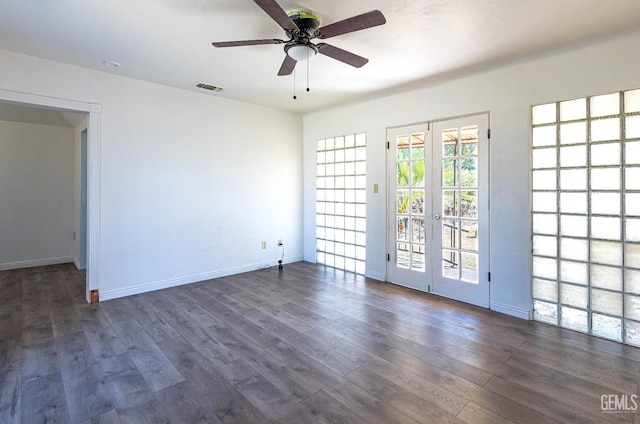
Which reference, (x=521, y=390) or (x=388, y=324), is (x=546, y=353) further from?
(x=388, y=324)

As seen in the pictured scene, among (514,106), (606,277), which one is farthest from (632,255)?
(514,106)

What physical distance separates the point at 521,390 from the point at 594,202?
1.92 meters

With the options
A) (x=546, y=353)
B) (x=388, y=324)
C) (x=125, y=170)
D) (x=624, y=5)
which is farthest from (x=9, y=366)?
(x=624, y=5)

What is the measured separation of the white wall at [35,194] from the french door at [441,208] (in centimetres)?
590

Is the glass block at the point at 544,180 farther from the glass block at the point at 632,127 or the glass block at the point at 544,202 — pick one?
the glass block at the point at 632,127

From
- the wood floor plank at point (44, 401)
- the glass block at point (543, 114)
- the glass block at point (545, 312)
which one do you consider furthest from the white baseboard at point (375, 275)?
the wood floor plank at point (44, 401)

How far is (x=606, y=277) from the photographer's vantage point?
2812 millimetres

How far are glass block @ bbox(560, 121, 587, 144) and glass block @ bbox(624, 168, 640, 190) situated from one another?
430 mm

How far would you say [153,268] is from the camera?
Answer: 4.18 m

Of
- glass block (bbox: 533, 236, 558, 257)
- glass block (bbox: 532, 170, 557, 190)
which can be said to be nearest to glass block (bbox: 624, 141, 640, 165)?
glass block (bbox: 532, 170, 557, 190)

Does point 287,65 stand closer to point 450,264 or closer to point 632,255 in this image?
point 450,264

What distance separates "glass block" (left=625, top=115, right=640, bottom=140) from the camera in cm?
265

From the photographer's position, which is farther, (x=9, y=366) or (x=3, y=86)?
(x=3, y=86)

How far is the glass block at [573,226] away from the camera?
9.59ft
